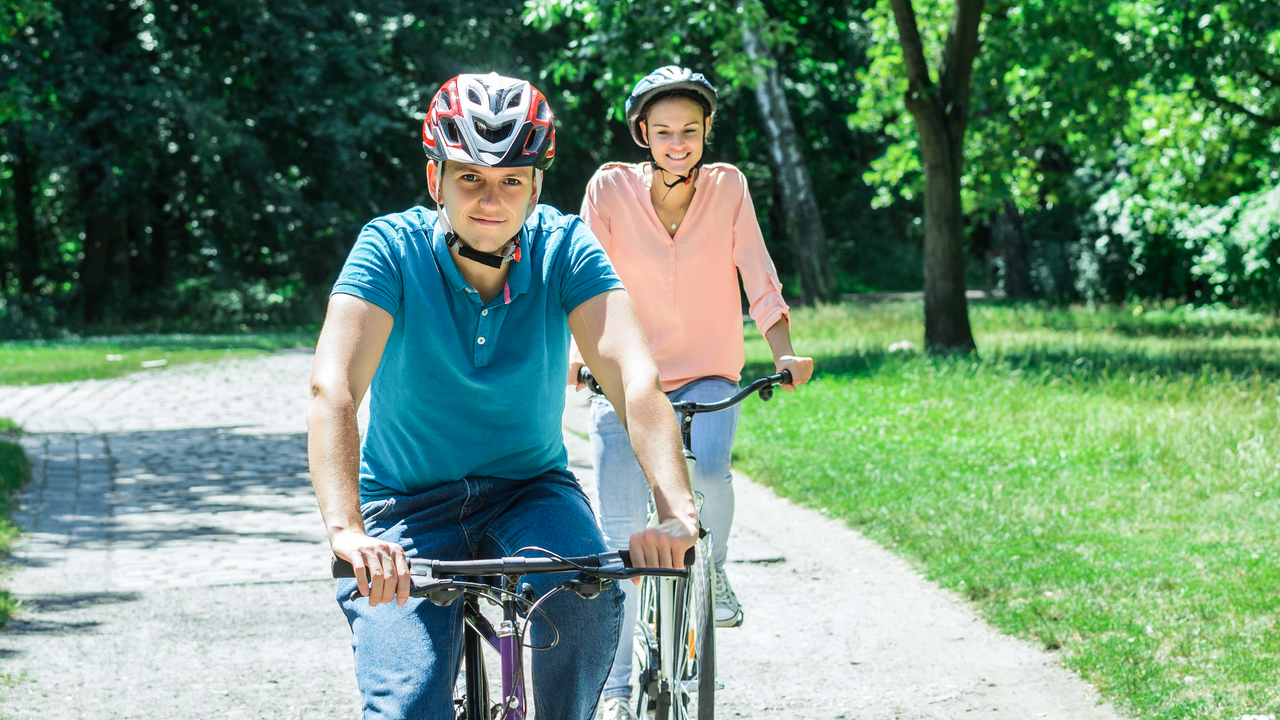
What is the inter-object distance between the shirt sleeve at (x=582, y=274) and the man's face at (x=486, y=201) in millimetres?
169

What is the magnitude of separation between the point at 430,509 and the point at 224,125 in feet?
81.2

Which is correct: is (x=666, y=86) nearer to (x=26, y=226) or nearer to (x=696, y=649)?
(x=696, y=649)

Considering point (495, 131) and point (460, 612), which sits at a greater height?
point (495, 131)

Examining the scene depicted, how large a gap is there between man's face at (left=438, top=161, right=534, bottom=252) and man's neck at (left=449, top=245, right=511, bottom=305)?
65 millimetres

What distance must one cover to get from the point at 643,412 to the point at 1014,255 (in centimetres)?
3083

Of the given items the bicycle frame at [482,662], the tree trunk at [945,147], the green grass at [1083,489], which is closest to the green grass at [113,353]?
the green grass at [1083,489]

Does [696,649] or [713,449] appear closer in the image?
[696,649]

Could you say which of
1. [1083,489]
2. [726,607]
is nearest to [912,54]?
[1083,489]

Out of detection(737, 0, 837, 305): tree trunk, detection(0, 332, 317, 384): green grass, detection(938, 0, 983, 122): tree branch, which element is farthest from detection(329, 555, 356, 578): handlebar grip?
detection(737, 0, 837, 305): tree trunk

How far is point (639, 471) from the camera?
13.5 ft

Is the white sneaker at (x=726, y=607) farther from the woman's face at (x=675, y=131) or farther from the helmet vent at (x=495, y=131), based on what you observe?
the helmet vent at (x=495, y=131)

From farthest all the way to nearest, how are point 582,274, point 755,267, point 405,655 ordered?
point 755,267 → point 582,274 → point 405,655

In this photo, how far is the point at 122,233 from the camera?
29984 millimetres

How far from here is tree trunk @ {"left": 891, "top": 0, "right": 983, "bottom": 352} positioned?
1511cm
